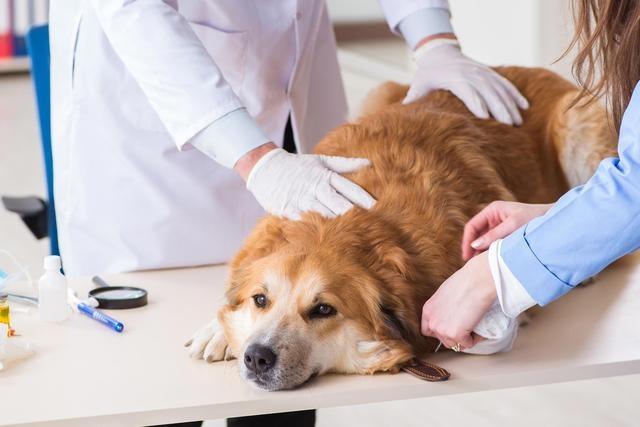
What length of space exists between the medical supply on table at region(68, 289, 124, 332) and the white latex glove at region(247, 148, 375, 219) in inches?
13.4

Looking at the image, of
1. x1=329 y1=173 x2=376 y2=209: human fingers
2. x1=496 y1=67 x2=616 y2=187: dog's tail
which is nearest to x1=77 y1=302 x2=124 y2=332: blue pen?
x1=329 y1=173 x2=376 y2=209: human fingers

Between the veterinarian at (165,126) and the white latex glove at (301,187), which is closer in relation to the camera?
the white latex glove at (301,187)

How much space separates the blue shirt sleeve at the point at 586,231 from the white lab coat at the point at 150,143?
32.8 inches

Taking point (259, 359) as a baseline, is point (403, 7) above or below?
above

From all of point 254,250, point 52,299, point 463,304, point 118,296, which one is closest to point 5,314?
point 52,299

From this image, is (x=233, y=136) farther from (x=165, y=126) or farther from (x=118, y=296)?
(x=118, y=296)

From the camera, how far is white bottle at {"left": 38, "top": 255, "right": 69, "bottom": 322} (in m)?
1.55

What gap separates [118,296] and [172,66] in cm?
42

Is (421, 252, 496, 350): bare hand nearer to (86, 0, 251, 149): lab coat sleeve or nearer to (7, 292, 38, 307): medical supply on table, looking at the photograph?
(86, 0, 251, 149): lab coat sleeve

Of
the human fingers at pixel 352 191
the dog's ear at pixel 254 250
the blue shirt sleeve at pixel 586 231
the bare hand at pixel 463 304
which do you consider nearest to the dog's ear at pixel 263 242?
the dog's ear at pixel 254 250

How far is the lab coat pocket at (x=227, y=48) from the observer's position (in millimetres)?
1987

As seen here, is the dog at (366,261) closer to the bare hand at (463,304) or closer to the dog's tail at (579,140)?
the bare hand at (463,304)

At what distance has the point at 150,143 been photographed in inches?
79.0

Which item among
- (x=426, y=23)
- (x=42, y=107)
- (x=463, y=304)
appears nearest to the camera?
(x=463, y=304)
